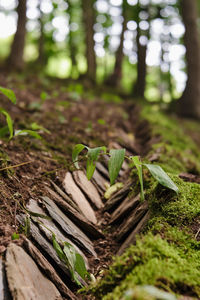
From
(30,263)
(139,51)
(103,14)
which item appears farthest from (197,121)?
(103,14)

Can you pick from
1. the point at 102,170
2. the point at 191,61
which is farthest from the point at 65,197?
the point at 191,61

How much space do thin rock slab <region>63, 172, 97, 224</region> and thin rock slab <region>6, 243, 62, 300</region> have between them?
0.91 meters

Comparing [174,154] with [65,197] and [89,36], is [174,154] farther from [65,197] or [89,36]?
[89,36]

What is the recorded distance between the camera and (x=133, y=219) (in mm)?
2266

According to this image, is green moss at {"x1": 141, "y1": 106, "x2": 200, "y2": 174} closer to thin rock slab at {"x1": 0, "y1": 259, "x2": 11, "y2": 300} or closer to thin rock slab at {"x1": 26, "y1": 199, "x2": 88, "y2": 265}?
thin rock slab at {"x1": 26, "y1": 199, "x2": 88, "y2": 265}

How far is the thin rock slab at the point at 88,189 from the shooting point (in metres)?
2.79

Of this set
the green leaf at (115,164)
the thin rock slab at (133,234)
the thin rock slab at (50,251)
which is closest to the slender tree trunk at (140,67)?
the thin rock slab at (133,234)

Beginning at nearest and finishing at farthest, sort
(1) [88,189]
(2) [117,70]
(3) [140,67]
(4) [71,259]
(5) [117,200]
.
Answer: (4) [71,259] < (5) [117,200] < (1) [88,189] < (3) [140,67] < (2) [117,70]

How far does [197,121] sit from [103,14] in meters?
8.97

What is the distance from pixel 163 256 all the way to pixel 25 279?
806 millimetres

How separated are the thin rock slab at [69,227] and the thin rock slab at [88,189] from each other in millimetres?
550

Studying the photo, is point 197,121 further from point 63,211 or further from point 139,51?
point 63,211

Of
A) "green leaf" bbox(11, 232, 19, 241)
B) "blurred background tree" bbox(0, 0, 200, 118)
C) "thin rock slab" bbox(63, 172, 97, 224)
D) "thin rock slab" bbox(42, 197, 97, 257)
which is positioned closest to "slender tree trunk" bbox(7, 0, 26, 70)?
"blurred background tree" bbox(0, 0, 200, 118)

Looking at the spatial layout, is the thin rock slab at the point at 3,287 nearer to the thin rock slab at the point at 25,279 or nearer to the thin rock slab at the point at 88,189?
the thin rock slab at the point at 25,279
